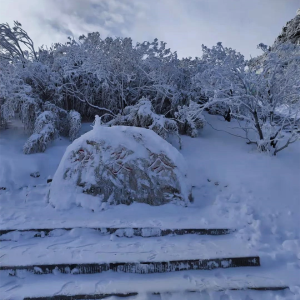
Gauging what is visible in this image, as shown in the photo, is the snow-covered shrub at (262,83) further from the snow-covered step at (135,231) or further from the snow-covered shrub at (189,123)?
the snow-covered step at (135,231)

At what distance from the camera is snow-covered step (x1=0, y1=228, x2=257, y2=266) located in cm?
241

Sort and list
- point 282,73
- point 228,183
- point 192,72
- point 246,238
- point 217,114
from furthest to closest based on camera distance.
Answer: point 217,114 < point 192,72 < point 282,73 < point 228,183 < point 246,238

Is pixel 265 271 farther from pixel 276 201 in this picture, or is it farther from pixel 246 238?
pixel 276 201

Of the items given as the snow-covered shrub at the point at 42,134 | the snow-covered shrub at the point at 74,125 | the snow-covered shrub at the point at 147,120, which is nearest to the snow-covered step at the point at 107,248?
the snow-covered shrub at the point at 42,134

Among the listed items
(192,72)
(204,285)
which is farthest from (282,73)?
(204,285)

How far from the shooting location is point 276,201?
3625mm

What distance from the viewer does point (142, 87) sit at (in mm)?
6625

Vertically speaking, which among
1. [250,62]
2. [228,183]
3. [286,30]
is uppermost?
[286,30]

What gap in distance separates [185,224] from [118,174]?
1.20 metres

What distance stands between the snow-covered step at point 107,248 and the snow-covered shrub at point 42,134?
247 centimetres

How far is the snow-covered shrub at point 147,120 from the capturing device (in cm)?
539

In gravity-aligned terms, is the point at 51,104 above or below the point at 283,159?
above

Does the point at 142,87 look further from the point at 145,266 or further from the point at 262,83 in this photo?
the point at 145,266

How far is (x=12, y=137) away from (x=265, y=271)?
5431mm
